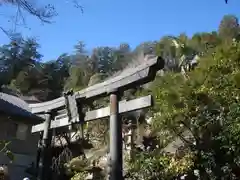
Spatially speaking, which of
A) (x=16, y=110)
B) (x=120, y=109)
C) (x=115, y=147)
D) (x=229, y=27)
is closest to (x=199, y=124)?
(x=120, y=109)

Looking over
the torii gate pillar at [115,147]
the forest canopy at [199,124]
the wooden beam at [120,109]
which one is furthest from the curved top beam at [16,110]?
the torii gate pillar at [115,147]

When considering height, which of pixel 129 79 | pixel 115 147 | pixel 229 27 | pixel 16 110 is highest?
pixel 229 27

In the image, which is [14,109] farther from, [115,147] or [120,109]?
[115,147]

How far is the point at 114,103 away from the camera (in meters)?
8.63

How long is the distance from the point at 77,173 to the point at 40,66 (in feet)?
93.3

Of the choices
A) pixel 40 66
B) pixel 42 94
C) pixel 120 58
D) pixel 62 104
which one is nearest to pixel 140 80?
pixel 62 104

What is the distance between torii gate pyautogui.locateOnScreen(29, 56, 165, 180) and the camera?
8.05 meters

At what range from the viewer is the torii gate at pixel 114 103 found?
26.4ft

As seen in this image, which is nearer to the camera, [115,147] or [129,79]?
[115,147]

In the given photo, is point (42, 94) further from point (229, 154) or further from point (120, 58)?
point (229, 154)

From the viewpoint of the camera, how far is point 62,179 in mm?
18859

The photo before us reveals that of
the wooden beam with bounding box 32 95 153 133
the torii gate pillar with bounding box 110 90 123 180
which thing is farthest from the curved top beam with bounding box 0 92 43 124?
the torii gate pillar with bounding box 110 90 123 180

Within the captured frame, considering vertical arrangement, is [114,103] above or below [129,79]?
below

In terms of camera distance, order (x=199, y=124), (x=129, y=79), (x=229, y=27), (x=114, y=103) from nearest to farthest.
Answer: (x=129, y=79), (x=114, y=103), (x=199, y=124), (x=229, y=27)
